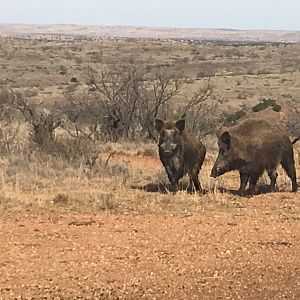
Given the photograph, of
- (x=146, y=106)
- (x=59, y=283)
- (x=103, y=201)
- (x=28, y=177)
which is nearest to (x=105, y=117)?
(x=146, y=106)

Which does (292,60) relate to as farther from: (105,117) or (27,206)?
(27,206)

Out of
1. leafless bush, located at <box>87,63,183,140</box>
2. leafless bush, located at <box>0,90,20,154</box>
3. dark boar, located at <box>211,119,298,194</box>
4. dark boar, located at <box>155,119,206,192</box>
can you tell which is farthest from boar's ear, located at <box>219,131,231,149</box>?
leafless bush, located at <box>87,63,183,140</box>

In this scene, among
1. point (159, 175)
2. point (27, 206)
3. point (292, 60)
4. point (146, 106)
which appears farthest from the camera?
point (292, 60)

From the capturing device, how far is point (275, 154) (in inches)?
508

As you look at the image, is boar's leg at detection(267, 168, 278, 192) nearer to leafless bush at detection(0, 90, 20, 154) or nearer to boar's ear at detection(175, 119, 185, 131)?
boar's ear at detection(175, 119, 185, 131)

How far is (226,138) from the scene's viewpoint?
40.8 feet

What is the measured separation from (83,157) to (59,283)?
849 centimetres

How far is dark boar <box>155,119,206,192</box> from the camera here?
1210cm

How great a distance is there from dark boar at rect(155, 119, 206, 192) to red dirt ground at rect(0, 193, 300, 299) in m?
1.85

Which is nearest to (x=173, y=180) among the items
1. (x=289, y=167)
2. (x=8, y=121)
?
(x=289, y=167)

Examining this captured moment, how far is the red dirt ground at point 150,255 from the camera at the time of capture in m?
6.83

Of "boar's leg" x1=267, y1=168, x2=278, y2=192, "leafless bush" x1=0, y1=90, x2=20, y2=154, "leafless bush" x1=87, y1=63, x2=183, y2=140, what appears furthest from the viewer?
"leafless bush" x1=87, y1=63, x2=183, y2=140

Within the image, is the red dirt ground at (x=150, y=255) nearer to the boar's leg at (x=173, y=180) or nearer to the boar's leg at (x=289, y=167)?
the boar's leg at (x=173, y=180)

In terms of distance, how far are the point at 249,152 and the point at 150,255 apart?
4.98m
